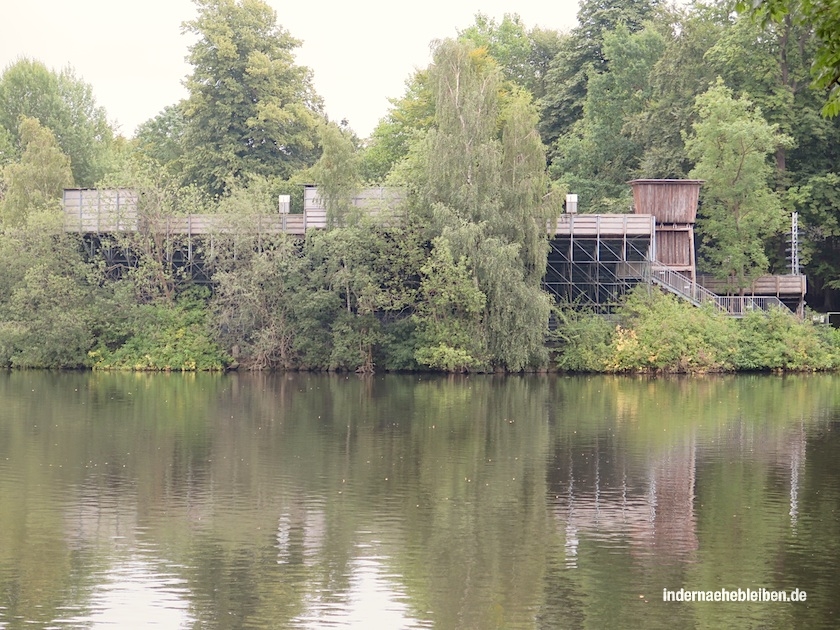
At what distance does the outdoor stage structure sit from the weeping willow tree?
2645 mm

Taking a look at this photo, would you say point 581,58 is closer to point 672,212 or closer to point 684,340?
point 672,212

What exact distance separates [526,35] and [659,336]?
36.5 meters

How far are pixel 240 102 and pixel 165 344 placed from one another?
2274cm

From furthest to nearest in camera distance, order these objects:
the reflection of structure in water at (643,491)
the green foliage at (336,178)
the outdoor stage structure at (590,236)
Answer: the outdoor stage structure at (590,236), the green foliage at (336,178), the reflection of structure in water at (643,491)

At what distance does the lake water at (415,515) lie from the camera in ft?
46.5

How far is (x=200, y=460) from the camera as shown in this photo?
24.4 meters

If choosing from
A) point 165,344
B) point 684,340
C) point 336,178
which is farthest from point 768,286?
point 165,344

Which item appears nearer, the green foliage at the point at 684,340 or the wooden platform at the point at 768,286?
the green foliage at the point at 684,340

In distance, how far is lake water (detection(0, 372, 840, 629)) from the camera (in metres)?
14.2

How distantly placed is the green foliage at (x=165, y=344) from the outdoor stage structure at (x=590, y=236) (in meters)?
2.40

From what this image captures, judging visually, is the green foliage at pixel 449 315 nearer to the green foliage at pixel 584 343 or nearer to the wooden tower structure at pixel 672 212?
the green foliage at pixel 584 343

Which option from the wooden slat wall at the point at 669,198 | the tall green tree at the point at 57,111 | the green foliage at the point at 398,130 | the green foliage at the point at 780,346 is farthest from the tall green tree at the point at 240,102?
the green foliage at the point at 780,346

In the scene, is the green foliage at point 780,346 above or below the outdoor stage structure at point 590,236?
below

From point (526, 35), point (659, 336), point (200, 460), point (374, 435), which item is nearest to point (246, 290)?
point (659, 336)
